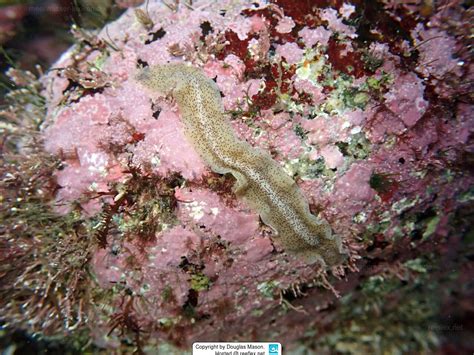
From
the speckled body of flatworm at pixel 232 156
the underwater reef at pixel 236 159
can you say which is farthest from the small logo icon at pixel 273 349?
the speckled body of flatworm at pixel 232 156

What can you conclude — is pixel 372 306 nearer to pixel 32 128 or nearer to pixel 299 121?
pixel 299 121

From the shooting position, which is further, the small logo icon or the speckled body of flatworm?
the small logo icon

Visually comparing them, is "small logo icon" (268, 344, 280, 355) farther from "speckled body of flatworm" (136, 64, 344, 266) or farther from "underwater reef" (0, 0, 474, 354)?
"speckled body of flatworm" (136, 64, 344, 266)

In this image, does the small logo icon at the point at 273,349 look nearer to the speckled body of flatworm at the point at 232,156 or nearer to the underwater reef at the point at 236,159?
the underwater reef at the point at 236,159

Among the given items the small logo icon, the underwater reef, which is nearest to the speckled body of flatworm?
the underwater reef

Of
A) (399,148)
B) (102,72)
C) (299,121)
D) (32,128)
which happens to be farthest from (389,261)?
(32,128)
